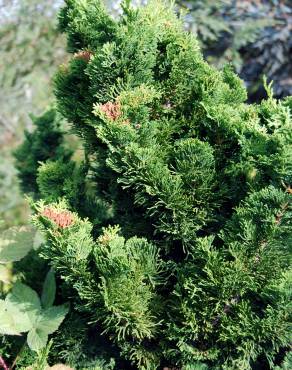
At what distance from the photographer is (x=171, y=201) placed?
2.15 metres

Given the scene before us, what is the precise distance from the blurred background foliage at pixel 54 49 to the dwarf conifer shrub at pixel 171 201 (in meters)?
2.53

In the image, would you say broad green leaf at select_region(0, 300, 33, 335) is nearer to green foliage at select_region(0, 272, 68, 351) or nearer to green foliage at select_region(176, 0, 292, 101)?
green foliage at select_region(0, 272, 68, 351)

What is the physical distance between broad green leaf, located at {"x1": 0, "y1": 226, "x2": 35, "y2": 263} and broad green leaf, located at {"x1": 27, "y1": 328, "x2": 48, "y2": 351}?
1.19ft

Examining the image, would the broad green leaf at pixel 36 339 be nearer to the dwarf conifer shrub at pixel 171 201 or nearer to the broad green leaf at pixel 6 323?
the broad green leaf at pixel 6 323

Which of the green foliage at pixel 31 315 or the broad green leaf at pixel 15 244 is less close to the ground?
the broad green leaf at pixel 15 244

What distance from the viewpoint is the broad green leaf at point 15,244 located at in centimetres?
243

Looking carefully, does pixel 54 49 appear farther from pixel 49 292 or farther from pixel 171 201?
pixel 171 201

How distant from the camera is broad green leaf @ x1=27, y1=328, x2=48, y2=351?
218 cm

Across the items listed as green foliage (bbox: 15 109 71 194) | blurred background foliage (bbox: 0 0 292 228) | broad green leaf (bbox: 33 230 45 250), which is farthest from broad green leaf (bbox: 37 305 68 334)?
blurred background foliage (bbox: 0 0 292 228)

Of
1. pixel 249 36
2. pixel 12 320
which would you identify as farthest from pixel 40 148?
pixel 249 36

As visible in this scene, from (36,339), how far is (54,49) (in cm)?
418

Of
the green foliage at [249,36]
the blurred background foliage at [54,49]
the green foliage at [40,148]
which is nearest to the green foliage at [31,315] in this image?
the green foliage at [40,148]

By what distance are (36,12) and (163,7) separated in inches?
142

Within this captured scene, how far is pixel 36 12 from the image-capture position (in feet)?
18.4
